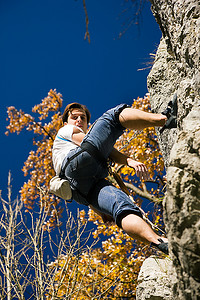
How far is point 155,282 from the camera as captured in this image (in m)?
1.92

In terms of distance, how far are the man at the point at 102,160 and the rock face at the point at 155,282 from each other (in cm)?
37

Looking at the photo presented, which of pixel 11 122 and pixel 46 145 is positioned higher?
pixel 11 122

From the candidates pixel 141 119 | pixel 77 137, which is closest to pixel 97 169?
pixel 77 137

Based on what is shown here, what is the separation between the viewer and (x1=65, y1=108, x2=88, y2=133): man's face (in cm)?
279

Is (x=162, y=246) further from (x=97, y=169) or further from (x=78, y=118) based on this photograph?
(x=78, y=118)

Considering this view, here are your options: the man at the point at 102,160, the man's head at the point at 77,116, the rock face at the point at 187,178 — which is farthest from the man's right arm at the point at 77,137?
the rock face at the point at 187,178

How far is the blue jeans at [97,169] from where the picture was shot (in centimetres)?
214

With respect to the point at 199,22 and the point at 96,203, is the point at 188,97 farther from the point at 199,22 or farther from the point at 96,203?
the point at 96,203

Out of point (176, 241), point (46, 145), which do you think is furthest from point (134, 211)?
point (46, 145)

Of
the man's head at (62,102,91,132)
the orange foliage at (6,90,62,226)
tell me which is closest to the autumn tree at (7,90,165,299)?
the orange foliage at (6,90,62,226)

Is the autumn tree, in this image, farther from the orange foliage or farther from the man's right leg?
the man's right leg

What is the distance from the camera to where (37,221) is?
359 cm

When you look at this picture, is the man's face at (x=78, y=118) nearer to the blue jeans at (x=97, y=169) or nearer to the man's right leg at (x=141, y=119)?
the blue jeans at (x=97, y=169)

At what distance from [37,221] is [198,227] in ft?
9.25
